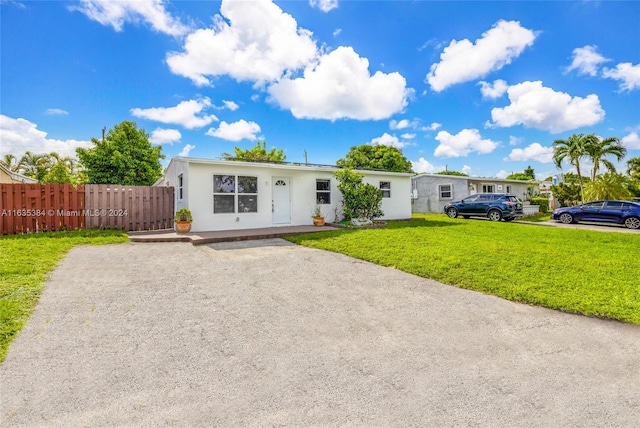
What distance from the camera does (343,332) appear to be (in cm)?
329

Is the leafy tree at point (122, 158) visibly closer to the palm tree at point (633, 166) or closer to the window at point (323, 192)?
the window at point (323, 192)

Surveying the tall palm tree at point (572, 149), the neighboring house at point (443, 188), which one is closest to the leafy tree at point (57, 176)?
the neighboring house at point (443, 188)

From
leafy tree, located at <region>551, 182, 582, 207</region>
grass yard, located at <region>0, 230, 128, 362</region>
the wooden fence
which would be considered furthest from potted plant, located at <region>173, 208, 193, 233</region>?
leafy tree, located at <region>551, 182, 582, 207</region>

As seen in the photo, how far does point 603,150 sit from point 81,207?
111ft

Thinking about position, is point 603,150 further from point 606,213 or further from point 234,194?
point 234,194

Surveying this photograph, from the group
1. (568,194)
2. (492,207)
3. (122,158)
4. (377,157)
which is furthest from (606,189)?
(122,158)

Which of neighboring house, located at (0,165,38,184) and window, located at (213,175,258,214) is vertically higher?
neighboring house, located at (0,165,38,184)

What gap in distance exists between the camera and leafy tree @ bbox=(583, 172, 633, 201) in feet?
62.3

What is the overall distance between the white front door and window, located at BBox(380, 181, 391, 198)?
5287 millimetres

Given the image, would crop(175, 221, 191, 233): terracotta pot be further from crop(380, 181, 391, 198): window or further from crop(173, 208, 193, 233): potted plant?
crop(380, 181, 391, 198): window

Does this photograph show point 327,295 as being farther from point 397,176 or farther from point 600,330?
point 397,176

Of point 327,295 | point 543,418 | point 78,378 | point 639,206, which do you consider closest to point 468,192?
point 639,206

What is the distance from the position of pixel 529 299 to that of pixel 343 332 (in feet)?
9.87

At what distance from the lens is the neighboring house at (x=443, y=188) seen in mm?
21984
